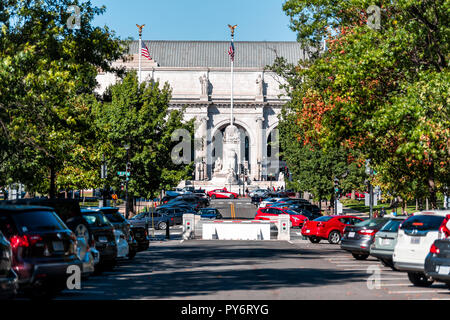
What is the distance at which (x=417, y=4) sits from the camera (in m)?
24.0

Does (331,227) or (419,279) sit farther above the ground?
(331,227)

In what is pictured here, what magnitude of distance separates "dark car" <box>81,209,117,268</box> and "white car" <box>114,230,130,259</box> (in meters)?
0.42

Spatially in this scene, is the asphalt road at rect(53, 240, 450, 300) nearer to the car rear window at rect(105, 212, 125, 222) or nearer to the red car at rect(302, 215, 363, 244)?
the car rear window at rect(105, 212, 125, 222)

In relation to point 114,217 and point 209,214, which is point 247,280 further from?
point 209,214

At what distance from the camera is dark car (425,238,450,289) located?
13.6 meters

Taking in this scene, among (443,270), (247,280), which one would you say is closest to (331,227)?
(247,280)

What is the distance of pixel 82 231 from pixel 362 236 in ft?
36.2

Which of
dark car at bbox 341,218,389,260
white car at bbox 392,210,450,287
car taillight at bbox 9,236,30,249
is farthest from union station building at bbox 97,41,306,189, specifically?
car taillight at bbox 9,236,30,249

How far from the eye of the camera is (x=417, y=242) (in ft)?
52.3

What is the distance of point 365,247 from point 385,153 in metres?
9.53

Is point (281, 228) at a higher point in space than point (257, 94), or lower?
lower

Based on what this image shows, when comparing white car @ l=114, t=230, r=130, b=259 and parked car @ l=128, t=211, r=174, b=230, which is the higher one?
white car @ l=114, t=230, r=130, b=259
